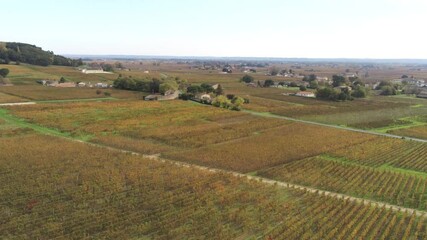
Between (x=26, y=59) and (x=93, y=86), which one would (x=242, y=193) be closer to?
(x=93, y=86)

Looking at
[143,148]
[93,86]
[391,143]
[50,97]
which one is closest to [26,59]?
[93,86]

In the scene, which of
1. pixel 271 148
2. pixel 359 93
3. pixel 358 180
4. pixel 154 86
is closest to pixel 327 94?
pixel 359 93

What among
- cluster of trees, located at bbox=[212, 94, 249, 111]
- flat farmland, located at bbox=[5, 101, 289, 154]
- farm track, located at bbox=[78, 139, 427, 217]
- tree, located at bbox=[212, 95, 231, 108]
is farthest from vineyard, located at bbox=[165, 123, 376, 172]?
tree, located at bbox=[212, 95, 231, 108]

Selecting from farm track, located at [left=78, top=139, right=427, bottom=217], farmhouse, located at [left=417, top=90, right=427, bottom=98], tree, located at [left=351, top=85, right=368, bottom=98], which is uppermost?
farm track, located at [left=78, top=139, right=427, bottom=217]

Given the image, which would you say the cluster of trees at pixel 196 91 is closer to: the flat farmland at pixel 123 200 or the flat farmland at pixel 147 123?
the flat farmland at pixel 147 123

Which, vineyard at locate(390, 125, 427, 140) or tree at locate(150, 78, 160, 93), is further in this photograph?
tree at locate(150, 78, 160, 93)

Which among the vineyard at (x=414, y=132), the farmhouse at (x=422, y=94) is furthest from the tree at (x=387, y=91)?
the vineyard at (x=414, y=132)

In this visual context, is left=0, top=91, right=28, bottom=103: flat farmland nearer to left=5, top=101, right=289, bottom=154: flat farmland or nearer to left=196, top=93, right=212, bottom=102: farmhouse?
left=5, top=101, right=289, bottom=154: flat farmland
